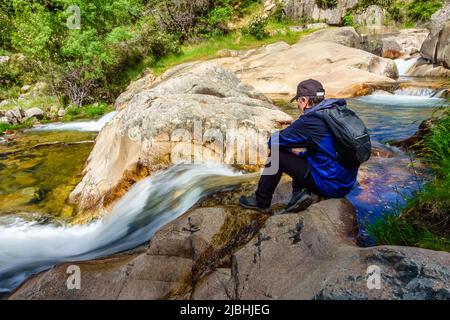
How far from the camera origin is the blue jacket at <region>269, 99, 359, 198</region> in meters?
3.82

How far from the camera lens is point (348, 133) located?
142 inches

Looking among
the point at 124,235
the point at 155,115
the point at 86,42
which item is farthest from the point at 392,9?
the point at 124,235

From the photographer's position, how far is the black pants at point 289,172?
4285mm

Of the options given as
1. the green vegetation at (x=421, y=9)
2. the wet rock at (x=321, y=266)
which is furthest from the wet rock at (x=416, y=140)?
the green vegetation at (x=421, y=9)

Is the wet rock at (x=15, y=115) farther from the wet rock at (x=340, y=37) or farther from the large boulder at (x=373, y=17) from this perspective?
the large boulder at (x=373, y=17)

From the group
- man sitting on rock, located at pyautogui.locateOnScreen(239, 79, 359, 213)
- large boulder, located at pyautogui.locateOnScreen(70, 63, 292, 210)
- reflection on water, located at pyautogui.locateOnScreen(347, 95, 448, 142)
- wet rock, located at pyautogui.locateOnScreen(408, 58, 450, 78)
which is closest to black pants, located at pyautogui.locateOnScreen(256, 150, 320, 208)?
man sitting on rock, located at pyautogui.locateOnScreen(239, 79, 359, 213)

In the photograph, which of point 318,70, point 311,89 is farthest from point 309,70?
point 311,89

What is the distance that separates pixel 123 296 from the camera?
11.8ft

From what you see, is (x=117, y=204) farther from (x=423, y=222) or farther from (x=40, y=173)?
(x=423, y=222)

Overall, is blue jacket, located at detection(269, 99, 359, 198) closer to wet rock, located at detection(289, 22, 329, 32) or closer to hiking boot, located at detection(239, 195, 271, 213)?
hiking boot, located at detection(239, 195, 271, 213)

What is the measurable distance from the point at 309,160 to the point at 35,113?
20.0 meters

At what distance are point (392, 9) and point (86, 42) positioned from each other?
1050 inches

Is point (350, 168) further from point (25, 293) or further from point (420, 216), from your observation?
point (25, 293)

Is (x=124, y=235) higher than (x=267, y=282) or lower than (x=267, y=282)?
lower
